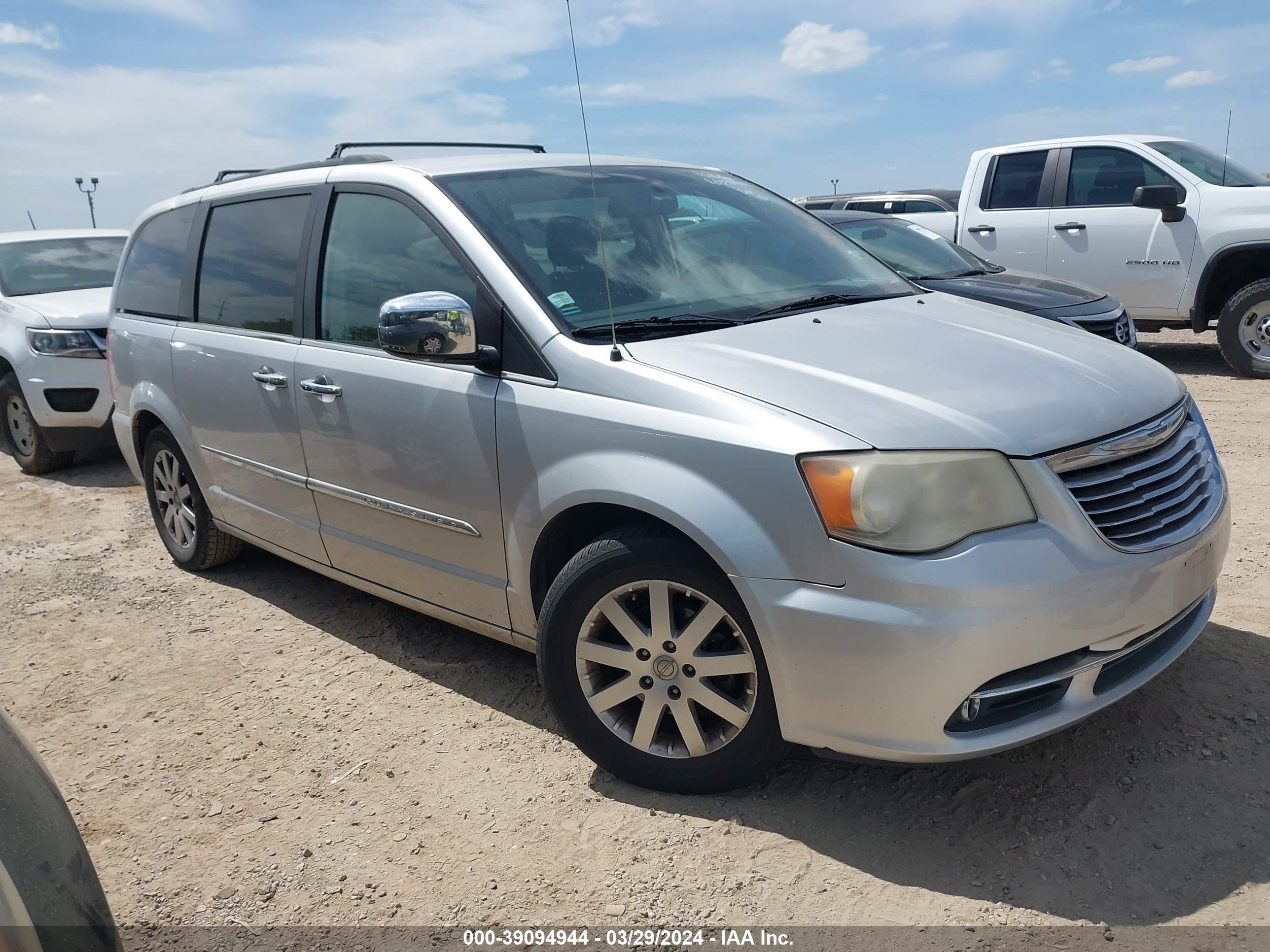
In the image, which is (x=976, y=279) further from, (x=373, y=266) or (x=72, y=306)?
(x=72, y=306)

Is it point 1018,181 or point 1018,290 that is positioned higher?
point 1018,181

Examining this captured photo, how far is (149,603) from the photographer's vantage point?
188 inches

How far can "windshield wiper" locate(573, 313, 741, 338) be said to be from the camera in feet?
9.77

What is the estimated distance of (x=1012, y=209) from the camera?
9602mm

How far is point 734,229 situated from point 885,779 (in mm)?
1899

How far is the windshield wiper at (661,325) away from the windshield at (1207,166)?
24.1 feet

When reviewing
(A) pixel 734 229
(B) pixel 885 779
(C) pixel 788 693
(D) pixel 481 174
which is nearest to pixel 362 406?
(D) pixel 481 174

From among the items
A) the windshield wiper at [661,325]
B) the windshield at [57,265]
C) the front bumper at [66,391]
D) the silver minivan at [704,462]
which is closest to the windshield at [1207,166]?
the silver minivan at [704,462]

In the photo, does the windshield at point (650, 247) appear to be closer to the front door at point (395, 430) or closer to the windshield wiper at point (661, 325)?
the windshield wiper at point (661, 325)

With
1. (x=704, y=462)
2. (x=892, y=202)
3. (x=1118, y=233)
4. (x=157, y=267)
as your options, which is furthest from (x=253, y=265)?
(x=892, y=202)

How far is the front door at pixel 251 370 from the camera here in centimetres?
389

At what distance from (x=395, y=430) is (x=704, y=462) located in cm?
122

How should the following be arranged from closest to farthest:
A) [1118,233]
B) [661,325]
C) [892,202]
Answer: [661,325]
[1118,233]
[892,202]

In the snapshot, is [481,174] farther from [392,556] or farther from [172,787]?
[172,787]
